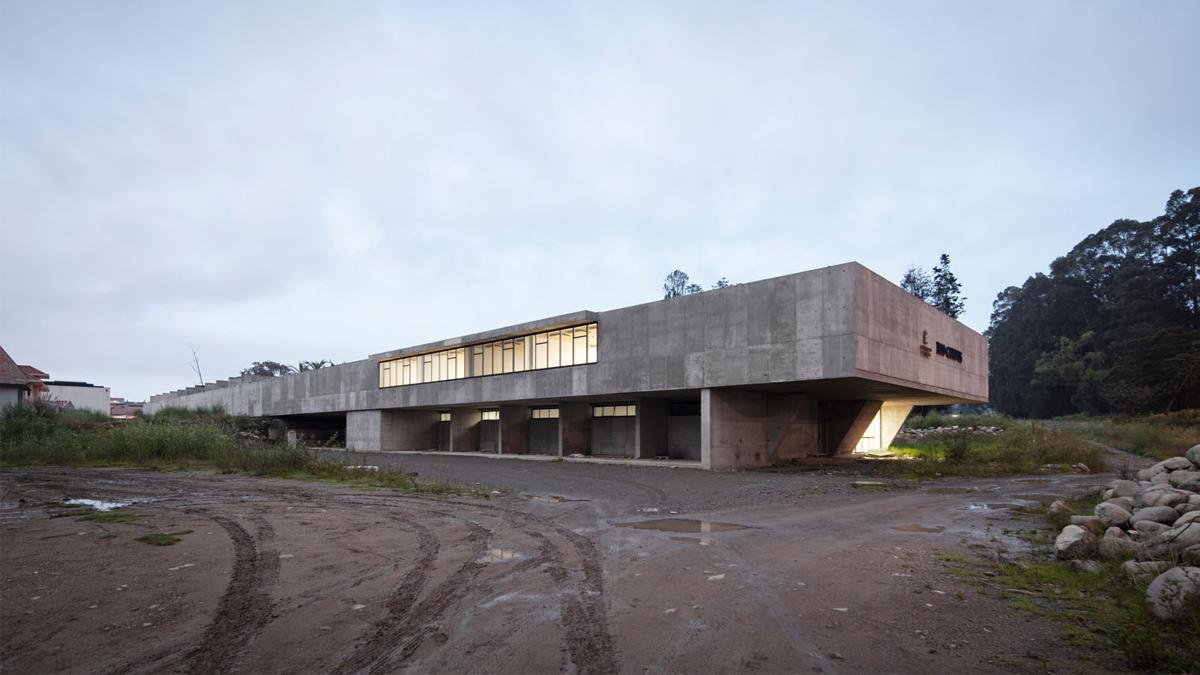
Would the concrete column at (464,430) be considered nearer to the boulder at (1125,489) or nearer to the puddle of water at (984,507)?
the puddle of water at (984,507)

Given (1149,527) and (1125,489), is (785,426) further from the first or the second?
(1149,527)

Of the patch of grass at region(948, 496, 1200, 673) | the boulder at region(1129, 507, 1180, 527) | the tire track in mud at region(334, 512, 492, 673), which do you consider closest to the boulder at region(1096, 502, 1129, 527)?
the boulder at region(1129, 507, 1180, 527)

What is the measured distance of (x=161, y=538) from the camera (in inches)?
368

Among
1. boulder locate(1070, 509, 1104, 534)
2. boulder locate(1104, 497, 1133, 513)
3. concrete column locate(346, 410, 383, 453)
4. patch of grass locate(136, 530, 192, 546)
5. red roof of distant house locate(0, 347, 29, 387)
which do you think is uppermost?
red roof of distant house locate(0, 347, 29, 387)

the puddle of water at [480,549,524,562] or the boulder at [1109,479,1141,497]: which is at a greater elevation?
the boulder at [1109,479,1141,497]

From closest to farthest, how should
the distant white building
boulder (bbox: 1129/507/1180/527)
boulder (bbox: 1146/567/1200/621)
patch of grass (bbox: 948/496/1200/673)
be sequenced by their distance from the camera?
patch of grass (bbox: 948/496/1200/673) < boulder (bbox: 1146/567/1200/621) < boulder (bbox: 1129/507/1180/527) < the distant white building

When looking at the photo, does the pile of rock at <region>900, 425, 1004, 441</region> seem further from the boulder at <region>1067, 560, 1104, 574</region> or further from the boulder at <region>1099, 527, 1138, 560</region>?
the boulder at <region>1067, 560, 1104, 574</region>

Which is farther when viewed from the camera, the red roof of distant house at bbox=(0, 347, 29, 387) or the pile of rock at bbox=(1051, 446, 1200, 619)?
the red roof of distant house at bbox=(0, 347, 29, 387)

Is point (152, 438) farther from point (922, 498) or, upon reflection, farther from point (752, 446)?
point (922, 498)

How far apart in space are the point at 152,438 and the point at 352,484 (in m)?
13.7

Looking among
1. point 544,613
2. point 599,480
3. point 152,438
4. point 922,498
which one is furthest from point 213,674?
point 152,438

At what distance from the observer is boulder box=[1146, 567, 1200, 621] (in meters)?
5.43

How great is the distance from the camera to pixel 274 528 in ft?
35.0

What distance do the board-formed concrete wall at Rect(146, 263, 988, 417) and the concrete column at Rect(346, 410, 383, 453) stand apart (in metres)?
11.7
